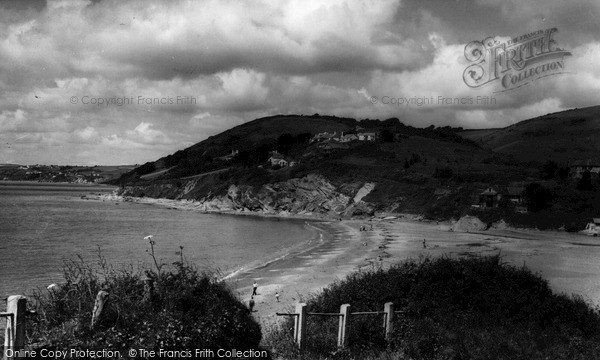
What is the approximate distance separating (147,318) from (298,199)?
110158mm

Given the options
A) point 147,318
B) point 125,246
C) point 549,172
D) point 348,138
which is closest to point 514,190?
point 549,172

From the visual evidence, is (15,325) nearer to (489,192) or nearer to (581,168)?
(489,192)

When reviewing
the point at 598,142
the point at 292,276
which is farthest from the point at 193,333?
the point at 598,142

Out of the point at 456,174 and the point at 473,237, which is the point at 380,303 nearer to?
the point at 473,237

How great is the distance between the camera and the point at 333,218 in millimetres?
105062

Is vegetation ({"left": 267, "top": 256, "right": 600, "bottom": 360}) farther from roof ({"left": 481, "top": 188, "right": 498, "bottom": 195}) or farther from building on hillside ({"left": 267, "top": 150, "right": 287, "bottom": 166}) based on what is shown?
building on hillside ({"left": 267, "top": 150, "right": 287, "bottom": 166})

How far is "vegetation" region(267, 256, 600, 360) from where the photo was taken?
11797 mm

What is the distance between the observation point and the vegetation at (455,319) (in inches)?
464

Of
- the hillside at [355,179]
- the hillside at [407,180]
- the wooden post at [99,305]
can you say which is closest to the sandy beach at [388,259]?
the wooden post at [99,305]

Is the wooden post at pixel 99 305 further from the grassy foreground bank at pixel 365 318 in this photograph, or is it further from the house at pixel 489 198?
the house at pixel 489 198

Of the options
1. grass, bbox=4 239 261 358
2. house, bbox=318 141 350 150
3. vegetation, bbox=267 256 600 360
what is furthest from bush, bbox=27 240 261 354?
house, bbox=318 141 350 150

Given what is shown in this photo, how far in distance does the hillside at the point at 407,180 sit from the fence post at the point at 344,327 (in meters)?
74.5

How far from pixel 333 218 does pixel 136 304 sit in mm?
95810

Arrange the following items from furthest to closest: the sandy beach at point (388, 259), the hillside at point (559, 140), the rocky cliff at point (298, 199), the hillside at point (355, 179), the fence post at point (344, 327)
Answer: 1. the hillside at point (559, 140)
2. the rocky cliff at point (298, 199)
3. the hillside at point (355, 179)
4. the sandy beach at point (388, 259)
5. the fence post at point (344, 327)
